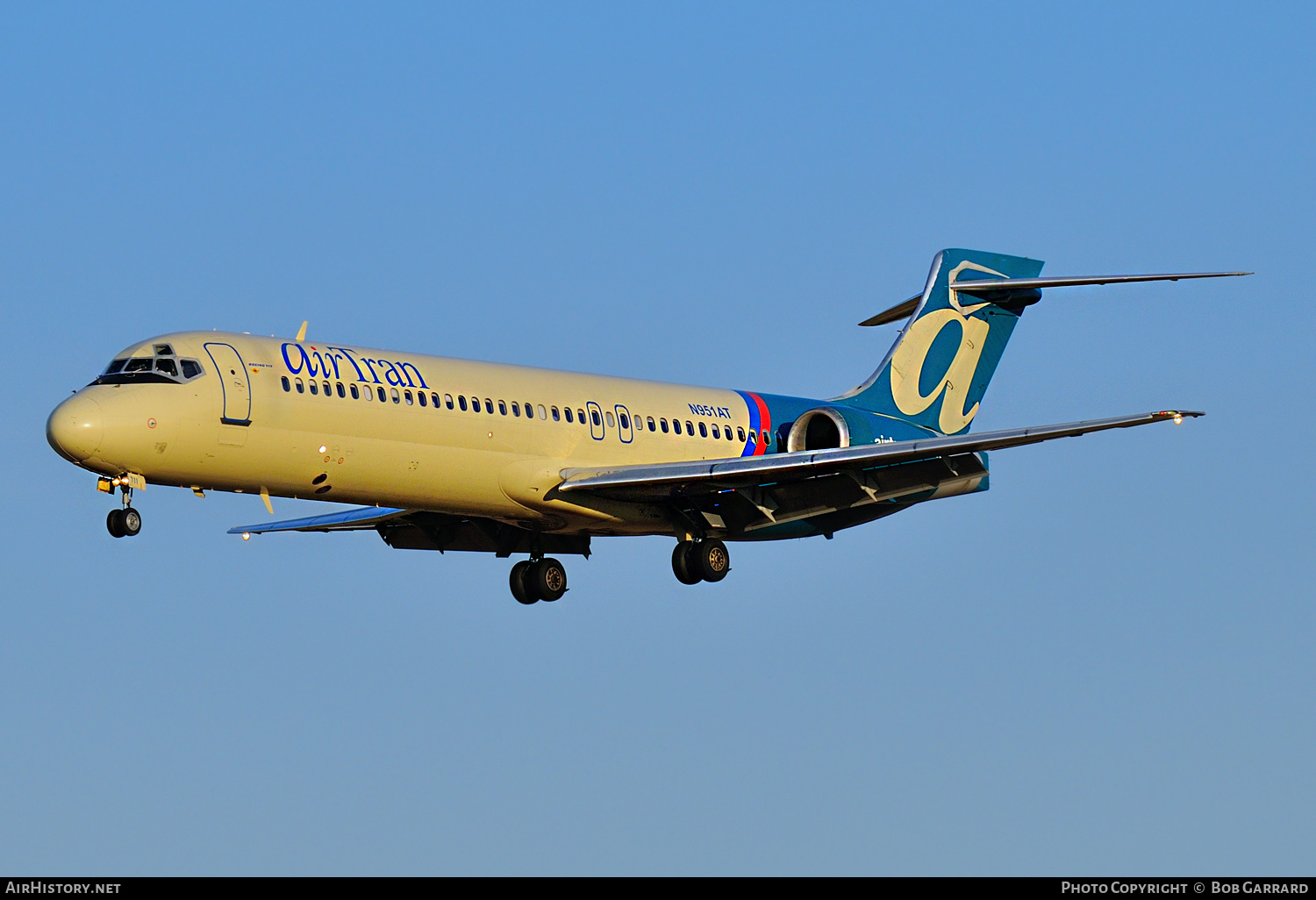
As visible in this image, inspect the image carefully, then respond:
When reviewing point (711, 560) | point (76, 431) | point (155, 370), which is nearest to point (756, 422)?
point (711, 560)

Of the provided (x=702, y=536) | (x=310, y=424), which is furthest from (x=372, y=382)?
(x=702, y=536)

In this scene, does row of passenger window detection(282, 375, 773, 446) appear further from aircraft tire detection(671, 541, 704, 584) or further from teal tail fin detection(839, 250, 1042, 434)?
teal tail fin detection(839, 250, 1042, 434)

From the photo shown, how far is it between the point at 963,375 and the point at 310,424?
13846 mm

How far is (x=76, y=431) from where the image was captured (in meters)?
27.7

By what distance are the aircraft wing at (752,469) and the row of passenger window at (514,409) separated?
3.29ft

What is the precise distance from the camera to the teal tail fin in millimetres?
37906

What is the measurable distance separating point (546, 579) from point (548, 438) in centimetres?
396

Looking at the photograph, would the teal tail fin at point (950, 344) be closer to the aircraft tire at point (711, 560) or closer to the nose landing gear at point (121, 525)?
the aircraft tire at point (711, 560)

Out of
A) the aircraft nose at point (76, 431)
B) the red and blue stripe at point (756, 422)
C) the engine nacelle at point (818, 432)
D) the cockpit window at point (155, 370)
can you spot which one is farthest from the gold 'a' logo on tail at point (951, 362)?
the aircraft nose at point (76, 431)

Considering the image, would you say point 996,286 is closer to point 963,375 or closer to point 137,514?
point 963,375

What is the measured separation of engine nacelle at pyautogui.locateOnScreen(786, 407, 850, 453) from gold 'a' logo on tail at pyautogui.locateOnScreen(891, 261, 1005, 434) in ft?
7.60

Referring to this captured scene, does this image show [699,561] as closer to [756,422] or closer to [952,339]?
[756,422]

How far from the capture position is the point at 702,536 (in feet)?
112

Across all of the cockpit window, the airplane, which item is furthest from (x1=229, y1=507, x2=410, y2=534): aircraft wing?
the cockpit window
